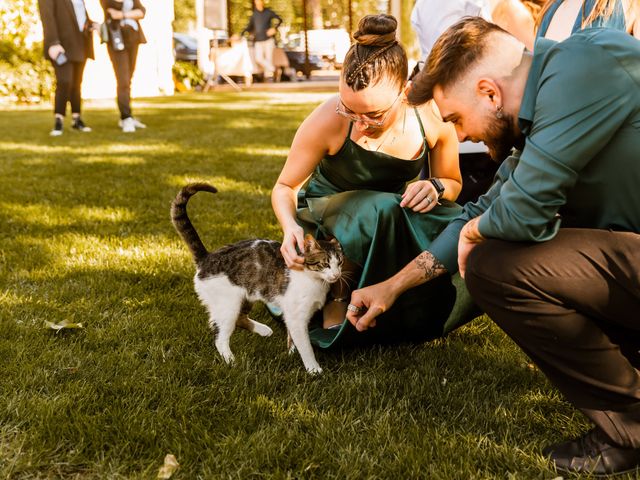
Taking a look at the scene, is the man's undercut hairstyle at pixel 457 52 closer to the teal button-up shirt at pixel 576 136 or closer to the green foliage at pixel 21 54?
the teal button-up shirt at pixel 576 136

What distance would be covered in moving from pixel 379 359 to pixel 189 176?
170 inches

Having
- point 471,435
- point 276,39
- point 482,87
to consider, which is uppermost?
point 276,39

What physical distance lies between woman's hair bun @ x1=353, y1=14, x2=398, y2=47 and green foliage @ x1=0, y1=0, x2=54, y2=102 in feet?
49.9

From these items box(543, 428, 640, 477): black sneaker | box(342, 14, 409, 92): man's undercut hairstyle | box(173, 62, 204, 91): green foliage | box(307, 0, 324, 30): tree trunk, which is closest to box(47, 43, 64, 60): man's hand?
box(342, 14, 409, 92): man's undercut hairstyle

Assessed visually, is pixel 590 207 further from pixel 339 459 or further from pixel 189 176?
pixel 189 176

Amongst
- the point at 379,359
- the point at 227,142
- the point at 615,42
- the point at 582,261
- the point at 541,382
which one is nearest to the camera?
the point at 615,42

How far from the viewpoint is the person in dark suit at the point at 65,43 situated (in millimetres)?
9430

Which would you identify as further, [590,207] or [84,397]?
[84,397]

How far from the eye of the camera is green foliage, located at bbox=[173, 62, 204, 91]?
67.4 ft

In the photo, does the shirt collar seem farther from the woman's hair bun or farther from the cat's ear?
the cat's ear

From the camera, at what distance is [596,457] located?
6.76 feet

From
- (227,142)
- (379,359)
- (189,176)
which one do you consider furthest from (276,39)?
(379,359)

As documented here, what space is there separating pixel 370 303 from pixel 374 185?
2.56 feet

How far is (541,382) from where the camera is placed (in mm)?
2684
